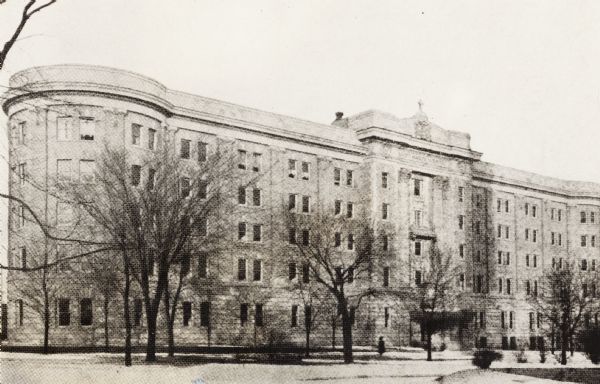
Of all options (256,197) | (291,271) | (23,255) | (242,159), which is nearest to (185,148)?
(242,159)

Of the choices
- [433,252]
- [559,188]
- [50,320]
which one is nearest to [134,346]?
[50,320]

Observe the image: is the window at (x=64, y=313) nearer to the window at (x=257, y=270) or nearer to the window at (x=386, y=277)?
the window at (x=257, y=270)

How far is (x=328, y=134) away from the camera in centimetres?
6266

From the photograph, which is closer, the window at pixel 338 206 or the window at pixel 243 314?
the window at pixel 243 314

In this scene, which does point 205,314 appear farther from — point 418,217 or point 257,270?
point 418,217

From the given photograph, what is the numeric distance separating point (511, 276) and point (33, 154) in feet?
173

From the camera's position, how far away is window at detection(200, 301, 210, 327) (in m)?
51.8

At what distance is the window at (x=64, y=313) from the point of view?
1746 inches

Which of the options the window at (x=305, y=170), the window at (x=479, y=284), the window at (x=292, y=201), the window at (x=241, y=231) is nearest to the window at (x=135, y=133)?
the window at (x=241, y=231)

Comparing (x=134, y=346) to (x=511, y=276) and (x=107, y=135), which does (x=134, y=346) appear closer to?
(x=107, y=135)

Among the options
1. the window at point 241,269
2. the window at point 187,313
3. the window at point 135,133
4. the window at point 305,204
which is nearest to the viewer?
the window at point 135,133

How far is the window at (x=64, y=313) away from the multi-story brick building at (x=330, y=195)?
0.06 meters

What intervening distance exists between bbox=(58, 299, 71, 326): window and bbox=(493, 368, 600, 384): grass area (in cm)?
2534

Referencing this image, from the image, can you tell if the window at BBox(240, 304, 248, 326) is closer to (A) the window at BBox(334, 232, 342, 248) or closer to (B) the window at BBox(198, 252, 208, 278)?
(B) the window at BBox(198, 252, 208, 278)
